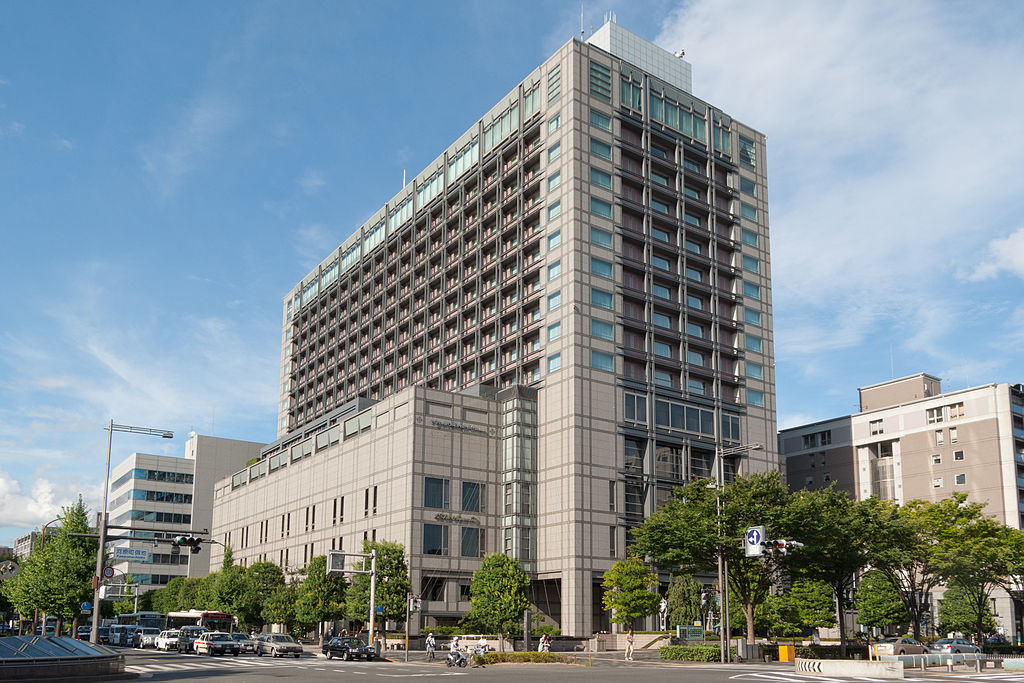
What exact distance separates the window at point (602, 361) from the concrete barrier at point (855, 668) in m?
42.2

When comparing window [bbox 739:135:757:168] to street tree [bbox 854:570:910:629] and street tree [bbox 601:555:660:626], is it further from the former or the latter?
street tree [bbox 601:555:660:626]

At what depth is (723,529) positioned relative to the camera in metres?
59.0

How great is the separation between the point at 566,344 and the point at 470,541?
20.6 meters

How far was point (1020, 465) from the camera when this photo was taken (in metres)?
112

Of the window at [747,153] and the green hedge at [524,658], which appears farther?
the window at [747,153]

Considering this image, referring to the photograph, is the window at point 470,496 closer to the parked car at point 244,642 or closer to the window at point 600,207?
the parked car at point 244,642

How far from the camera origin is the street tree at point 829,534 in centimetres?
5878

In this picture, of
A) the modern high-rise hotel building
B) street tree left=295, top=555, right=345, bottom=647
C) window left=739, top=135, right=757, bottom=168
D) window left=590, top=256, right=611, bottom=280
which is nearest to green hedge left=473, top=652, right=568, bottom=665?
the modern high-rise hotel building

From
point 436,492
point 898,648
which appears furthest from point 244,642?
point 898,648

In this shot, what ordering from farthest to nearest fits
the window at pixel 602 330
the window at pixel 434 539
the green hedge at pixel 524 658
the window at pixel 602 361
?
the window at pixel 602 330
the window at pixel 602 361
the window at pixel 434 539
the green hedge at pixel 524 658

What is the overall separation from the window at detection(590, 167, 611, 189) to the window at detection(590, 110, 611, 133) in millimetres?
4667

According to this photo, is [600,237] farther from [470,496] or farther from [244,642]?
[244,642]

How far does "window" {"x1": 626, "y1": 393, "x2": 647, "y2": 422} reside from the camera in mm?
87688

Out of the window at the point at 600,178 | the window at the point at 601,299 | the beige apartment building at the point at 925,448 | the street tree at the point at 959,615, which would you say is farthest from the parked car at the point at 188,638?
the street tree at the point at 959,615
